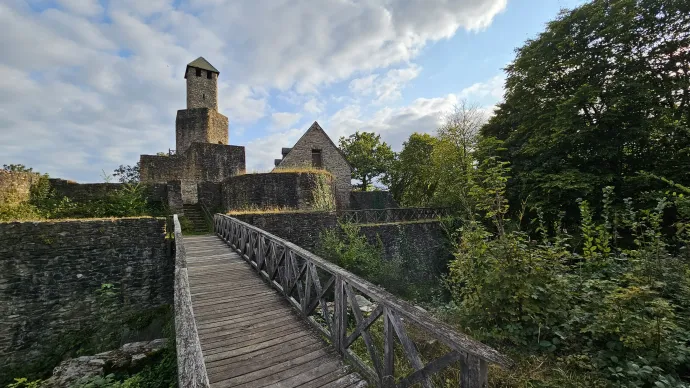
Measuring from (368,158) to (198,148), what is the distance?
17.6 meters

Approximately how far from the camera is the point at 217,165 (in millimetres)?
18328

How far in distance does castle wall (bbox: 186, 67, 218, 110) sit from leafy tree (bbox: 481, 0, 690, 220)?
82.3ft

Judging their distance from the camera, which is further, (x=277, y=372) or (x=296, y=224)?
(x=296, y=224)

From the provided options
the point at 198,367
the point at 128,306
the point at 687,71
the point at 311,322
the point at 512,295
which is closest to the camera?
the point at 198,367

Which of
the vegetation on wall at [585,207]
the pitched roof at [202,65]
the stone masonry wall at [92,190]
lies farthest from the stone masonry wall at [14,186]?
the pitched roof at [202,65]

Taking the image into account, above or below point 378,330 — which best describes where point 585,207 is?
above

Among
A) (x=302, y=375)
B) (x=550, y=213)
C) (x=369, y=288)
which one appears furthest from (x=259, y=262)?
(x=550, y=213)

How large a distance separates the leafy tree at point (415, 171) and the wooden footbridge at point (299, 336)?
19.3m

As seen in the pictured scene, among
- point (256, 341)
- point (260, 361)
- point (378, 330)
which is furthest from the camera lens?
point (378, 330)

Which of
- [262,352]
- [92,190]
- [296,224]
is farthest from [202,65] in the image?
[262,352]

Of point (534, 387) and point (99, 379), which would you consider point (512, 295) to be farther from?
point (99, 379)

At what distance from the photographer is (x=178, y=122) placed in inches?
890

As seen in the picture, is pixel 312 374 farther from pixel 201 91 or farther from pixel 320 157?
pixel 201 91

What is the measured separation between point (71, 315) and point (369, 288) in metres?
8.49
